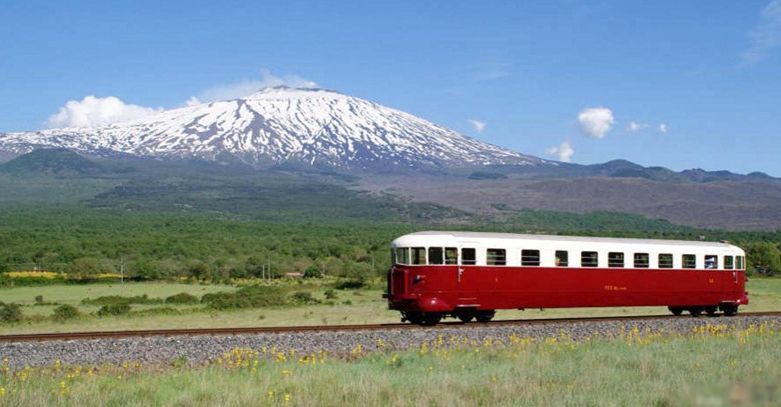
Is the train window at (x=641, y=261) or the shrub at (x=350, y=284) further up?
the train window at (x=641, y=261)

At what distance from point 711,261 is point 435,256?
A: 1064 centimetres

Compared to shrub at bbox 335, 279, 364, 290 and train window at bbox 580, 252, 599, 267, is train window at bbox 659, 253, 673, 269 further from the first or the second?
shrub at bbox 335, 279, 364, 290

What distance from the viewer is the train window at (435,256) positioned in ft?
72.9

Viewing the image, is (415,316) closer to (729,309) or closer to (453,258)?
(453,258)

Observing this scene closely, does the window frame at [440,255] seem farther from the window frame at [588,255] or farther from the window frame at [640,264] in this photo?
the window frame at [640,264]

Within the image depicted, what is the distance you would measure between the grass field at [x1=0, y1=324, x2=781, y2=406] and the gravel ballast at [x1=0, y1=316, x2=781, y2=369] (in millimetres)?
1059

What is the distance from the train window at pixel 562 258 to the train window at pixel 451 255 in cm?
352

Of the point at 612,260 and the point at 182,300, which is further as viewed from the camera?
the point at 182,300

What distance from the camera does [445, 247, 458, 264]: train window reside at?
22.3 m

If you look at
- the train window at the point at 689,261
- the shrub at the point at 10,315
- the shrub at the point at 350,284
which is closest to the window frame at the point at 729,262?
the train window at the point at 689,261

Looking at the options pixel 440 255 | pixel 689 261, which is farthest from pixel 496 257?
pixel 689 261

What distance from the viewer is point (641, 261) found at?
26.1m

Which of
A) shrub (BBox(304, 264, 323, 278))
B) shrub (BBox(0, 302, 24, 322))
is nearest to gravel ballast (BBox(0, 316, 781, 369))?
shrub (BBox(0, 302, 24, 322))

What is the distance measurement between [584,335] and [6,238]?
320ft
